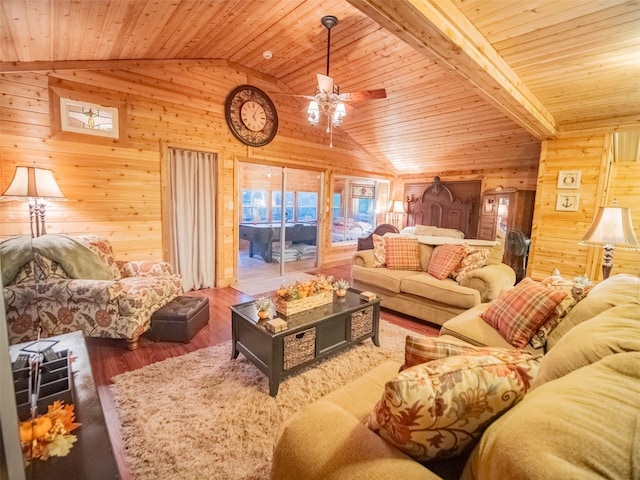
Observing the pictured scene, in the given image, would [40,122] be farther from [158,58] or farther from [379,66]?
[379,66]

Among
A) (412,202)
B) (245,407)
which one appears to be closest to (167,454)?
(245,407)

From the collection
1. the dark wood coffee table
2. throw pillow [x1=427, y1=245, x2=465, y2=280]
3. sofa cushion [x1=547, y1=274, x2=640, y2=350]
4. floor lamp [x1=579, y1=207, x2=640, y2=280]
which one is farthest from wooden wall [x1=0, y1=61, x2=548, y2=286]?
sofa cushion [x1=547, y1=274, x2=640, y2=350]

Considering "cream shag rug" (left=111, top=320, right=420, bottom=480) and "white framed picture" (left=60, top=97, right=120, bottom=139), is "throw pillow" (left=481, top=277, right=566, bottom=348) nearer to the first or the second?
"cream shag rug" (left=111, top=320, right=420, bottom=480)

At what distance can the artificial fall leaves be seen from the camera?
980 mm

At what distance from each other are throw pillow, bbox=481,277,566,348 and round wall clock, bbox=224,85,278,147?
410cm

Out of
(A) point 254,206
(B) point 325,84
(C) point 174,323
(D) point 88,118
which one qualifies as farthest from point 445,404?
(A) point 254,206

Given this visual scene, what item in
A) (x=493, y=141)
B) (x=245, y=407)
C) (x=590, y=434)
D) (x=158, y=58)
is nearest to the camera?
(x=590, y=434)

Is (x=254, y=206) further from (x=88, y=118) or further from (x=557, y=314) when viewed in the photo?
(x=557, y=314)

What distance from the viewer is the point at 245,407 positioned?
196cm

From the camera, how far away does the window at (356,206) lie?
21.7 ft

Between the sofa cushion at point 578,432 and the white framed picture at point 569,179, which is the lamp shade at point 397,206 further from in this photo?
the sofa cushion at point 578,432

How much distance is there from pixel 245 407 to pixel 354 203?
5.50 metres

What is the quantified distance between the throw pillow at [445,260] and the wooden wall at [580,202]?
2.06 meters

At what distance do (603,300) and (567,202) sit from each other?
11.8ft
